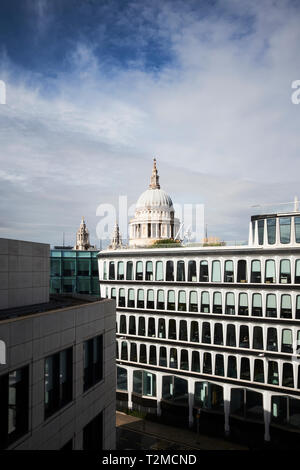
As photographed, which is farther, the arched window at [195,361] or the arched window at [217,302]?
the arched window at [195,361]

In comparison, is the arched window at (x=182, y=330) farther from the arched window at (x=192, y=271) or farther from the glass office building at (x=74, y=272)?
the glass office building at (x=74, y=272)

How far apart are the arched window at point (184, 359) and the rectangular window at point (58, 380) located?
28.6 meters

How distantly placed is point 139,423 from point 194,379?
8637 millimetres

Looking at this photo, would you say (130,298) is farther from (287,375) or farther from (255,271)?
(287,375)

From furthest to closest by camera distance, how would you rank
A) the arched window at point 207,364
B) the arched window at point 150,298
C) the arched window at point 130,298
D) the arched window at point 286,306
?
the arched window at point 130,298 < the arched window at point 150,298 < the arched window at point 207,364 < the arched window at point 286,306

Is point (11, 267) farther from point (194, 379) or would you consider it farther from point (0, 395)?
point (194, 379)

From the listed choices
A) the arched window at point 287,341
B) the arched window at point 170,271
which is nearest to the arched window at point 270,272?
the arched window at point 287,341

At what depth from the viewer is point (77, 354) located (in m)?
→ 19.5

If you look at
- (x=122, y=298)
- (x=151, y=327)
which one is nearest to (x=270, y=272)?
(x=151, y=327)

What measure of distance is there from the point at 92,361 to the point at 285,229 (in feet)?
91.5

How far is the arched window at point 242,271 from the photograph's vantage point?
42594mm

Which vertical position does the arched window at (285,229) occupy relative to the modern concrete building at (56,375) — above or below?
above

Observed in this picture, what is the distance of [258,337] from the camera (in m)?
41.2

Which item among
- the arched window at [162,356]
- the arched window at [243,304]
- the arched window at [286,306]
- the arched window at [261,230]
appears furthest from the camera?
the arched window at [162,356]
